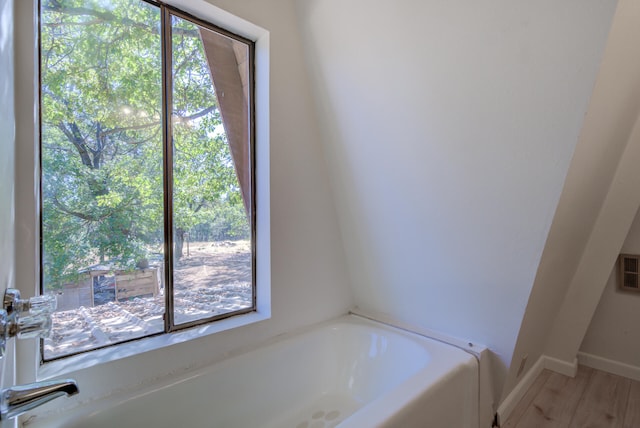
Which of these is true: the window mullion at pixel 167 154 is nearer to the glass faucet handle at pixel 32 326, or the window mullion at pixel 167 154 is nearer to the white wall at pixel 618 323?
the glass faucet handle at pixel 32 326

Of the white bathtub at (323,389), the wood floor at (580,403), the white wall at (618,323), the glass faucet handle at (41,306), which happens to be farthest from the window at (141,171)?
the white wall at (618,323)

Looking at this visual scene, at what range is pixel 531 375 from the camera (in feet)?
7.41

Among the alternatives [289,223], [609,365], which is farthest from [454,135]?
[609,365]

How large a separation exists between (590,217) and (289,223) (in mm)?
1996

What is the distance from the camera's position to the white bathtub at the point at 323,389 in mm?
1201

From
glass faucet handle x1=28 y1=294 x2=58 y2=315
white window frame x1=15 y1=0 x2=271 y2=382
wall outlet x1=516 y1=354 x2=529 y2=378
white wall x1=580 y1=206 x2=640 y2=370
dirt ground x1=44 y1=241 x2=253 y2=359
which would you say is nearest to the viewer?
glass faucet handle x1=28 y1=294 x2=58 y2=315

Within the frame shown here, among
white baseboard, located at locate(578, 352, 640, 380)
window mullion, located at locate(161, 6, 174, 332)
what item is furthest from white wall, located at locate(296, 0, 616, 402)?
white baseboard, located at locate(578, 352, 640, 380)

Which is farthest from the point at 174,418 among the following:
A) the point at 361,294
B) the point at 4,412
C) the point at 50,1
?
the point at 50,1

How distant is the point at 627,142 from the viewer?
1884mm

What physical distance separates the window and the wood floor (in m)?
1.95

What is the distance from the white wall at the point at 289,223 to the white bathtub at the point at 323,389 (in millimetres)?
97

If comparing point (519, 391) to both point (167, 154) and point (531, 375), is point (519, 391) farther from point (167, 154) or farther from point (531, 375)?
point (167, 154)

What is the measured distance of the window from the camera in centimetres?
124

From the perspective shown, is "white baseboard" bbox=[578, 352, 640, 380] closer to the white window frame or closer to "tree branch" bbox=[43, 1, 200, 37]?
the white window frame
